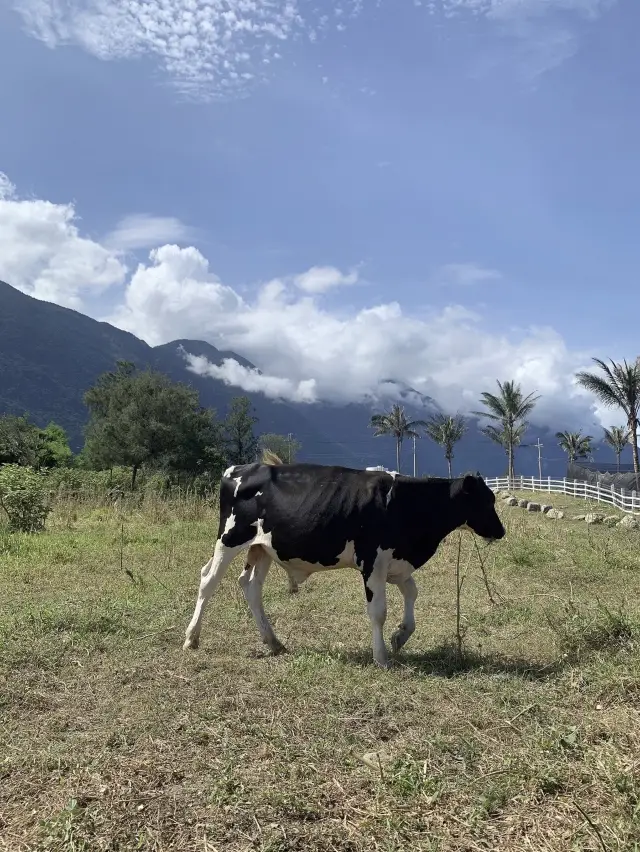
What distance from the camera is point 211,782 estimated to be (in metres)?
3.87

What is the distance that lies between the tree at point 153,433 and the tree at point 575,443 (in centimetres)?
4618

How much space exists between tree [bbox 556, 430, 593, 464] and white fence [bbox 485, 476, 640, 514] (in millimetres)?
30350

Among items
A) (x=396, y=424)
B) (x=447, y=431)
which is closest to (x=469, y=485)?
(x=447, y=431)

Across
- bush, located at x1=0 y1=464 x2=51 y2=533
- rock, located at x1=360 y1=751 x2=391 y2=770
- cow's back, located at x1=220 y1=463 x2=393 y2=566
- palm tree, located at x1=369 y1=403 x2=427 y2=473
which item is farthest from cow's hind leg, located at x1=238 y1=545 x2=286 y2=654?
palm tree, located at x1=369 y1=403 x2=427 y2=473

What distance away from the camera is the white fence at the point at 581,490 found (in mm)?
27984

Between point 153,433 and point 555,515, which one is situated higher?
point 153,433

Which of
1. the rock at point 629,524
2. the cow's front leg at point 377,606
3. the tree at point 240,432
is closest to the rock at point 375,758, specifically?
the cow's front leg at point 377,606

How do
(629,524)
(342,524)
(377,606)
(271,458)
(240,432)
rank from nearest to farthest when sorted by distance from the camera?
1. (377,606)
2. (342,524)
3. (271,458)
4. (629,524)
5. (240,432)

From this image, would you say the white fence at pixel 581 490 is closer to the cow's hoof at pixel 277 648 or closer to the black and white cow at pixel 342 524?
the black and white cow at pixel 342 524

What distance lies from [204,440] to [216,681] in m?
48.5

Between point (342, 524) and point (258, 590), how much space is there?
1.29 m

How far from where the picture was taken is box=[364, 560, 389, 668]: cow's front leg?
6227 mm

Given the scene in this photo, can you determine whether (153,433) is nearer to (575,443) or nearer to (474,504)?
(474,504)

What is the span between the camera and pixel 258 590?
7.15 metres
